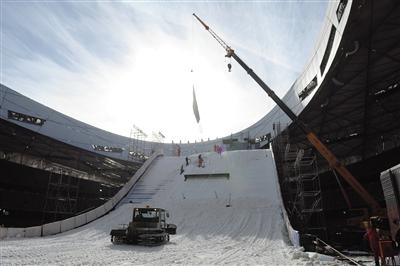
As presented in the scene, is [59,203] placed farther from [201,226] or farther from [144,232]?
[144,232]

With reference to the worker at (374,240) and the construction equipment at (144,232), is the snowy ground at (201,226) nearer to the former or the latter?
the construction equipment at (144,232)

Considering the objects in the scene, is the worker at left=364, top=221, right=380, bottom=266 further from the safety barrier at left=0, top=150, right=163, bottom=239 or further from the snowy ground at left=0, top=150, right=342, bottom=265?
the safety barrier at left=0, top=150, right=163, bottom=239

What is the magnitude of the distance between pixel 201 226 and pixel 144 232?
7.13 m

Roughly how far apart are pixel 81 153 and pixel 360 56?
35.6 meters

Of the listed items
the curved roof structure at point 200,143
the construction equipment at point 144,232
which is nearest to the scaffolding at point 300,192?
the curved roof structure at point 200,143

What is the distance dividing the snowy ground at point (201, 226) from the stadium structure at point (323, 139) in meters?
2.29

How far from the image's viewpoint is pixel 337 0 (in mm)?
24984

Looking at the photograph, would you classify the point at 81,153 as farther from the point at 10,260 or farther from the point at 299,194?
the point at 10,260

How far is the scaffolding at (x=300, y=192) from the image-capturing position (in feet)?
82.4

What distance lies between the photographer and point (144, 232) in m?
17.2

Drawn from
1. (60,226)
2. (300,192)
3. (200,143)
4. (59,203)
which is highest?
(200,143)

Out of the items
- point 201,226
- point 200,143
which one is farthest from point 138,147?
point 201,226

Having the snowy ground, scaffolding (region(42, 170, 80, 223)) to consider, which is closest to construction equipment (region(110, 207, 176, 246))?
the snowy ground

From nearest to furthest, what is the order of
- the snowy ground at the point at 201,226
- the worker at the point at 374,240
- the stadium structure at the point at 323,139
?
the worker at the point at 374,240, the snowy ground at the point at 201,226, the stadium structure at the point at 323,139
